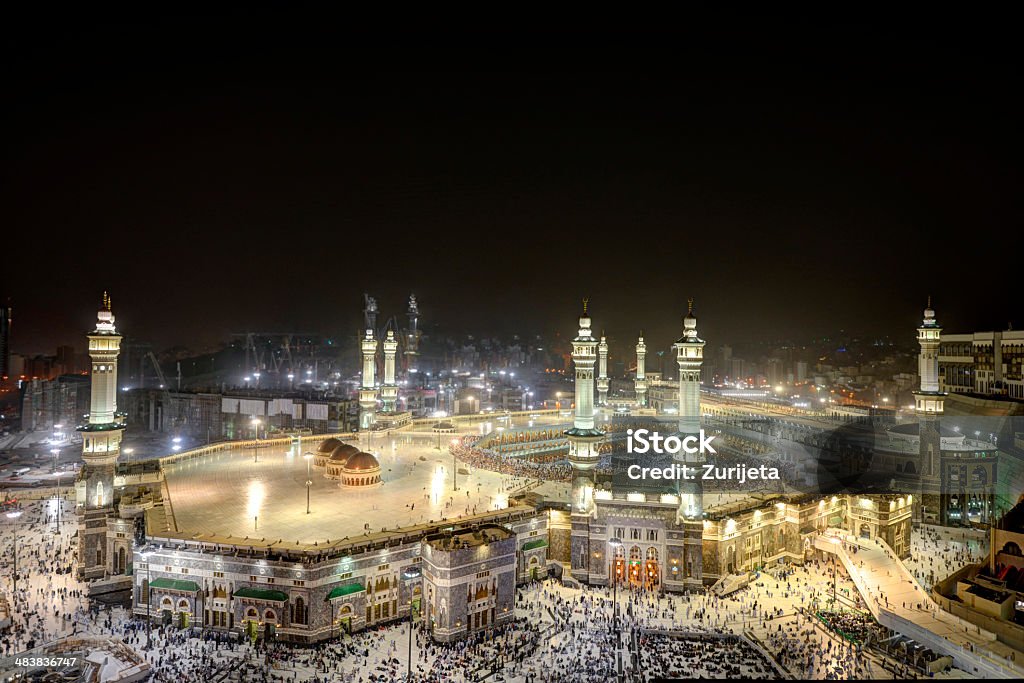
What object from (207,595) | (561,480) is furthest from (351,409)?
(207,595)

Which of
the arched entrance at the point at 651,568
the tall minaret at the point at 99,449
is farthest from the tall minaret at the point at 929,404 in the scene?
the tall minaret at the point at 99,449

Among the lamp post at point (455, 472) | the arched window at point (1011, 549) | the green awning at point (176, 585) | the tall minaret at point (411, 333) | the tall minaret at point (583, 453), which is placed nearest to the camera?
the green awning at point (176, 585)

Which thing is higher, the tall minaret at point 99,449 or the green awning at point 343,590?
the tall minaret at point 99,449

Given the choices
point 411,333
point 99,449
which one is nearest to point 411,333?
point 411,333

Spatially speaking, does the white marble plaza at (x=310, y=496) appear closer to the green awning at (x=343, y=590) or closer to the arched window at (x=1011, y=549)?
the green awning at (x=343, y=590)

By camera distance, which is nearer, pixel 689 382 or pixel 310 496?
pixel 689 382

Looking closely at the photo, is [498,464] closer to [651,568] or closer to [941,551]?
[651,568]

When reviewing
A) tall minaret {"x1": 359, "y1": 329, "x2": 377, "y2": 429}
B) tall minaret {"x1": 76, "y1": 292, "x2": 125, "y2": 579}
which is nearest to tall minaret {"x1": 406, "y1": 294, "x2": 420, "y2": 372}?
tall minaret {"x1": 359, "y1": 329, "x2": 377, "y2": 429}
